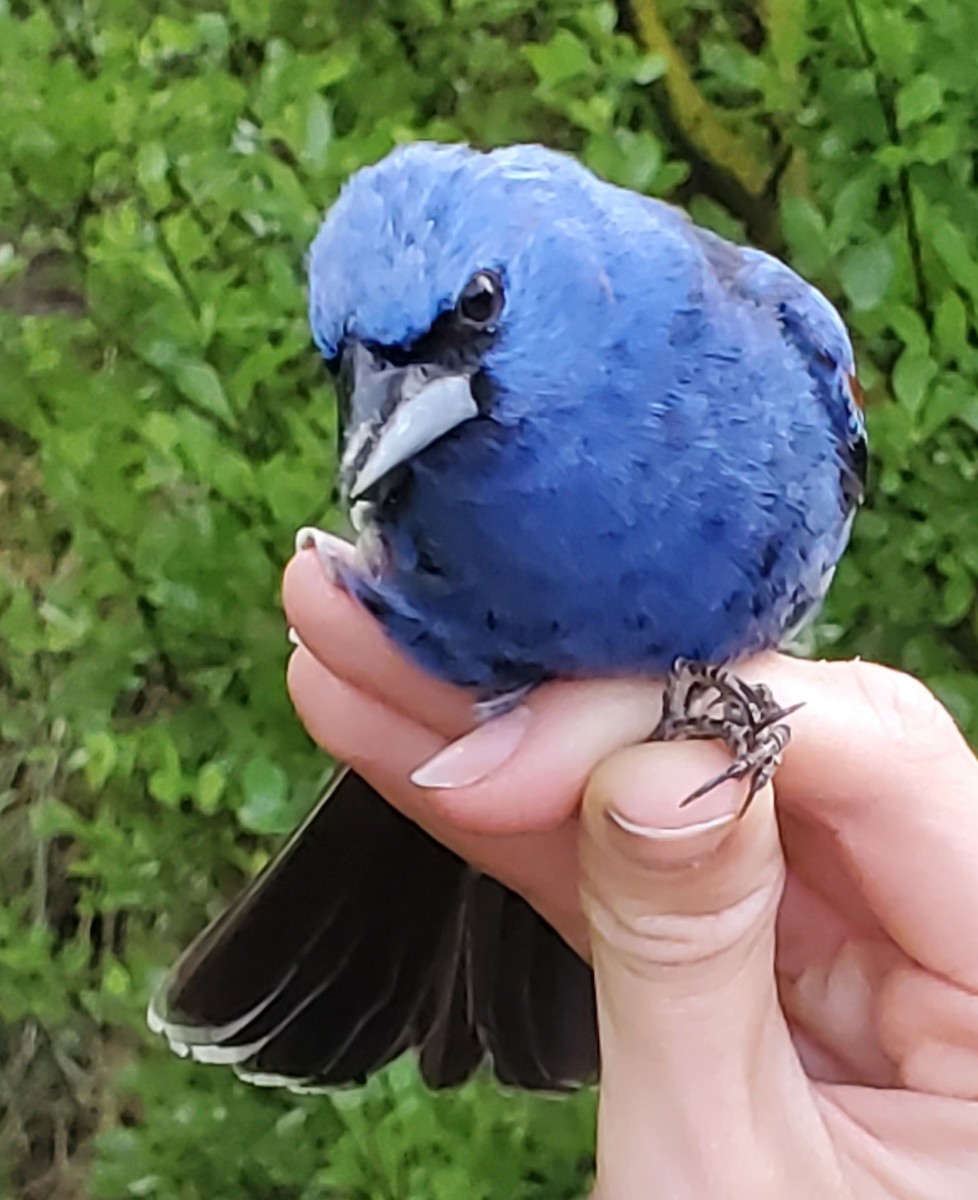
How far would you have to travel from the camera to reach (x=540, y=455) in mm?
1493

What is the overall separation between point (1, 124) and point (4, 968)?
1.20 m

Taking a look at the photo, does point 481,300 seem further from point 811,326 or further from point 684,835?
point 811,326

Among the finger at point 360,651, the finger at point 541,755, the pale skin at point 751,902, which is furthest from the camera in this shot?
the finger at point 360,651

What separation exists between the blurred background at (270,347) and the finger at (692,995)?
73 cm

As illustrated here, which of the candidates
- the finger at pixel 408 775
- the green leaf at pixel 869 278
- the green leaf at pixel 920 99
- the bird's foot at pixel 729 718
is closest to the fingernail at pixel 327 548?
the finger at pixel 408 775

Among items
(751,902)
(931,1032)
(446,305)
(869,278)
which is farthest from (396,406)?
(869,278)

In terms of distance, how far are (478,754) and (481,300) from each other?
1.49 ft

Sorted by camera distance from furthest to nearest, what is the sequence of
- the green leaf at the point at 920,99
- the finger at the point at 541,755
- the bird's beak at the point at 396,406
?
1. the green leaf at the point at 920,99
2. the finger at the point at 541,755
3. the bird's beak at the point at 396,406

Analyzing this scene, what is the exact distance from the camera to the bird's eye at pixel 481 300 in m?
1.39

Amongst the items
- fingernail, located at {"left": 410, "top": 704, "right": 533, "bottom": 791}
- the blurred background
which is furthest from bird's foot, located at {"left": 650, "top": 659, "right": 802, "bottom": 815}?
the blurred background

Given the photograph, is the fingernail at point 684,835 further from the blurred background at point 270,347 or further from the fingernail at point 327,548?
the blurred background at point 270,347

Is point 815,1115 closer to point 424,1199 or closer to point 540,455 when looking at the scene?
point 540,455

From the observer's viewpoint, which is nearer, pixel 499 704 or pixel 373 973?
pixel 499 704

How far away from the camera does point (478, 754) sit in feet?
5.43
